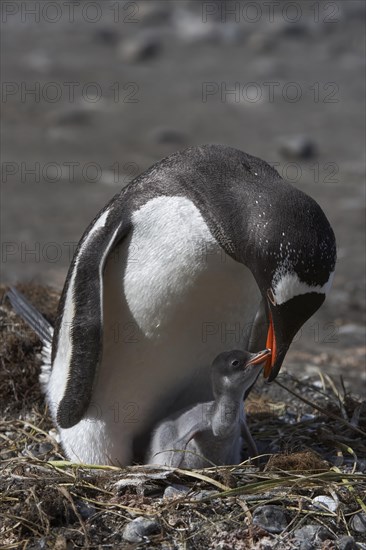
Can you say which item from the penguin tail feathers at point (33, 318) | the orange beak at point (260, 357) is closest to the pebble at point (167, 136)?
the penguin tail feathers at point (33, 318)

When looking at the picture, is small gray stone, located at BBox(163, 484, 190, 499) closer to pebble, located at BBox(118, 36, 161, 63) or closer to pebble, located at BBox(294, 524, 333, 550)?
pebble, located at BBox(294, 524, 333, 550)

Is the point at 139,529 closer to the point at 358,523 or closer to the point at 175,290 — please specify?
the point at 358,523

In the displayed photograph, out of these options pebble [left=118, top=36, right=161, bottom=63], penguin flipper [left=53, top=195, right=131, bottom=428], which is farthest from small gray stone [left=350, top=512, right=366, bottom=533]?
A: pebble [left=118, top=36, right=161, bottom=63]

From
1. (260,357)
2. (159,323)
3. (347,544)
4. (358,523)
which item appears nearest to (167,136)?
(159,323)

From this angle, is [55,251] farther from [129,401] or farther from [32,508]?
[32,508]

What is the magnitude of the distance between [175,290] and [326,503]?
3.38 feet

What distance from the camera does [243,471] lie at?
161 inches

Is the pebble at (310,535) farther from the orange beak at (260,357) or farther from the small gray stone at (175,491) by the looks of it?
the orange beak at (260,357)

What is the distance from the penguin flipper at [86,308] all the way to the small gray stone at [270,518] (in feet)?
3.34

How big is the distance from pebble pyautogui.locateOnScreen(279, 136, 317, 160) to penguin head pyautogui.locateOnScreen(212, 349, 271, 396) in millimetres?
8873

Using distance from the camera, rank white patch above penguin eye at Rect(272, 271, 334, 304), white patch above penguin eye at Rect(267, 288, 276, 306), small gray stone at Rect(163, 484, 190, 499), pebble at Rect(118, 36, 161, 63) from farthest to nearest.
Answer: pebble at Rect(118, 36, 161, 63) → small gray stone at Rect(163, 484, 190, 499) → white patch above penguin eye at Rect(267, 288, 276, 306) → white patch above penguin eye at Rect(272, 271, 334, 304)

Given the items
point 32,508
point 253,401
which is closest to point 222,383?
point 32,508

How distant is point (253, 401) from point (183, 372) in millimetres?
1074

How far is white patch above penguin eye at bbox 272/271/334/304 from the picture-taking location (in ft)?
12.3
